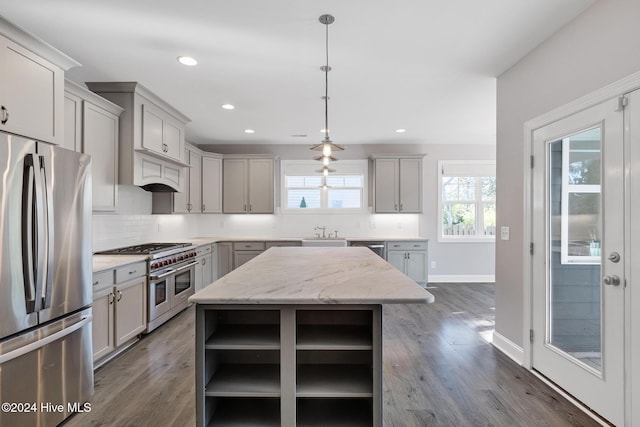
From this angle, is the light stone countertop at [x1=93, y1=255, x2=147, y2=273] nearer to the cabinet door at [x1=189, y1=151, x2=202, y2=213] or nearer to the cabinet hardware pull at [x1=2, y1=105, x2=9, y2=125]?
the cabinet hardware pull at [x1=2, y1=105, x2=9, y2=125]

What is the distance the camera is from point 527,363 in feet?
8.50

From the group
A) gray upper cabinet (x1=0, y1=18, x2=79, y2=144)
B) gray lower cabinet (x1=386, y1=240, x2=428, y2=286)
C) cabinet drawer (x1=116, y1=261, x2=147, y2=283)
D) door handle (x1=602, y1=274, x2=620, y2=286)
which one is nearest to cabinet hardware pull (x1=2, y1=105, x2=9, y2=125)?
gray upper cabinet (x1=0, y1=18, x2=79, y2=144)

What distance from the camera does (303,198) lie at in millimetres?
5969

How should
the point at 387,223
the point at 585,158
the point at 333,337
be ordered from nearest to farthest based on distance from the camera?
the point at 333,337, the point at 585,158, the point at 387,223

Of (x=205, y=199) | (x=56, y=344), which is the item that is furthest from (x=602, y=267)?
(x=205, y=199)

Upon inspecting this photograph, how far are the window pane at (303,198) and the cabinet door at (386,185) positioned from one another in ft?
3.74

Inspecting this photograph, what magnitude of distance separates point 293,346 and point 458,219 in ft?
16.8

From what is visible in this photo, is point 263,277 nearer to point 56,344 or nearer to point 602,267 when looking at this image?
point 56,344

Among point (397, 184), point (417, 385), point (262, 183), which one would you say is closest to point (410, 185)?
point (397, 184)

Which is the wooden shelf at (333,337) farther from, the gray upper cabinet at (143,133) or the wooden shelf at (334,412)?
the gray upper cabinet at (143,133)

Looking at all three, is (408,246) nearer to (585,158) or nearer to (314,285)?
(585,158)

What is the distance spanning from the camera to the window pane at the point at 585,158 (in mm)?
2006

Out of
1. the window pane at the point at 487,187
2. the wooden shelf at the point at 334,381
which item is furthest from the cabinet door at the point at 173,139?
the window pane at the point at 487,187

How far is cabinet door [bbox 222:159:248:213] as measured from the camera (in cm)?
559
